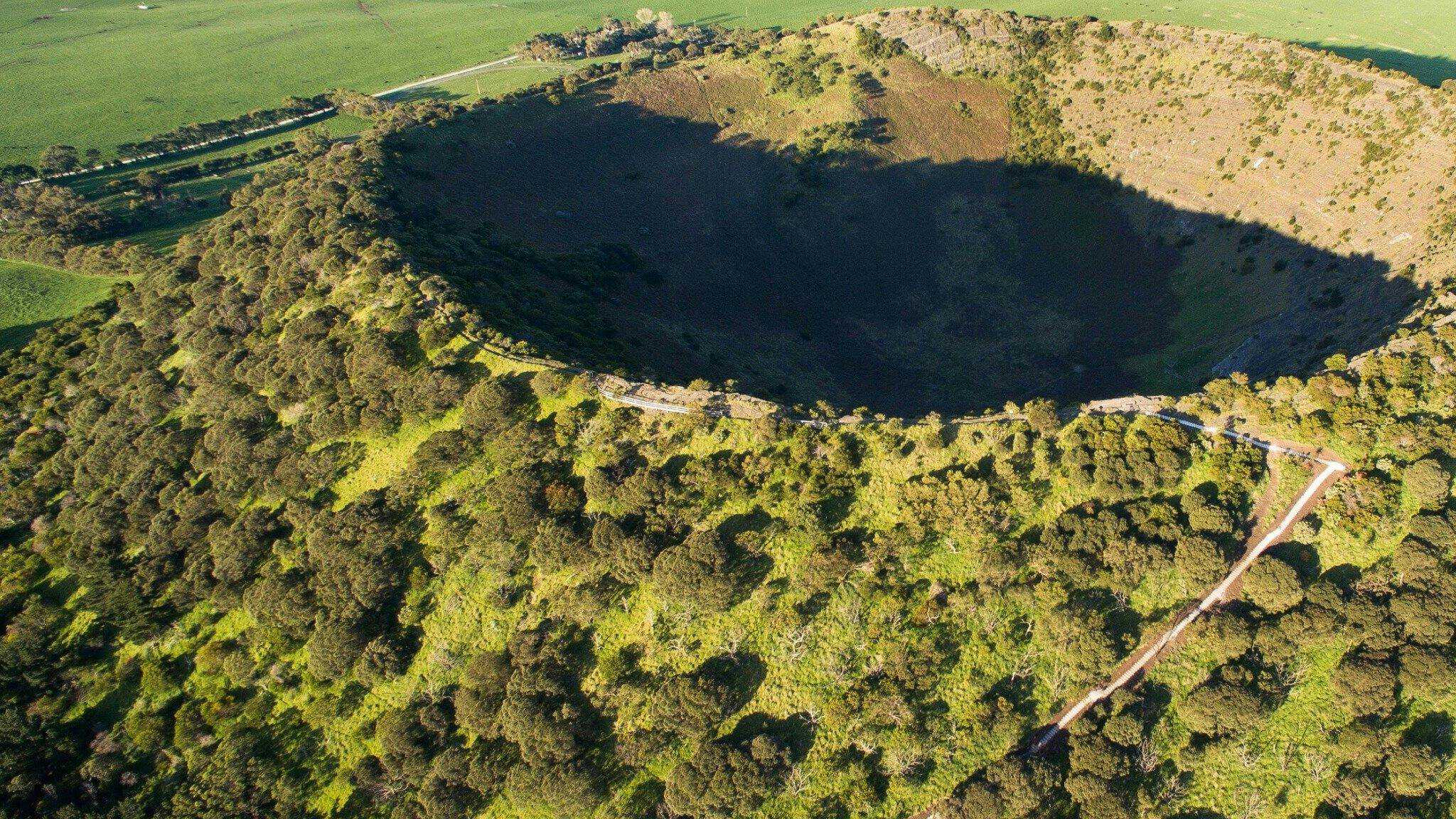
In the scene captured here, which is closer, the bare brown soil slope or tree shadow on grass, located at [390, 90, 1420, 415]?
the bare brown soil slope

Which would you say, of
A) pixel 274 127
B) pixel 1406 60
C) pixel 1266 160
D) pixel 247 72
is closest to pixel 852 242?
pixel 1266 160

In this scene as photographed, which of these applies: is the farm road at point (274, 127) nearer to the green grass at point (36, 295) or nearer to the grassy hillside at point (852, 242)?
the green grass at point (36, 295)

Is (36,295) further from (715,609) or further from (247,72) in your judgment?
(715,609)

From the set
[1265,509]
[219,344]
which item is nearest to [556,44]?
[219,344]

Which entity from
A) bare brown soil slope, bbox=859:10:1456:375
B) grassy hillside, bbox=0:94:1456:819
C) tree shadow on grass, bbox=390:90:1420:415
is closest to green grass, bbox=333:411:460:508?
grassy hillside, bbox=0:94:1456:819

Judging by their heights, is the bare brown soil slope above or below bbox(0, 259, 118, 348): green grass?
above

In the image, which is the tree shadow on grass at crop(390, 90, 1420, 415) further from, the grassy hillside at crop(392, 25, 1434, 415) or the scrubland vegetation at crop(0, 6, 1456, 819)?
the scrubland vegetation at crop(0, 6, 1456, 819)

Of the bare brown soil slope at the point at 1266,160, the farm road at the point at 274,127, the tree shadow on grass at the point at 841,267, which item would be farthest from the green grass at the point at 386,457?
the farm road at the point at 274,127
